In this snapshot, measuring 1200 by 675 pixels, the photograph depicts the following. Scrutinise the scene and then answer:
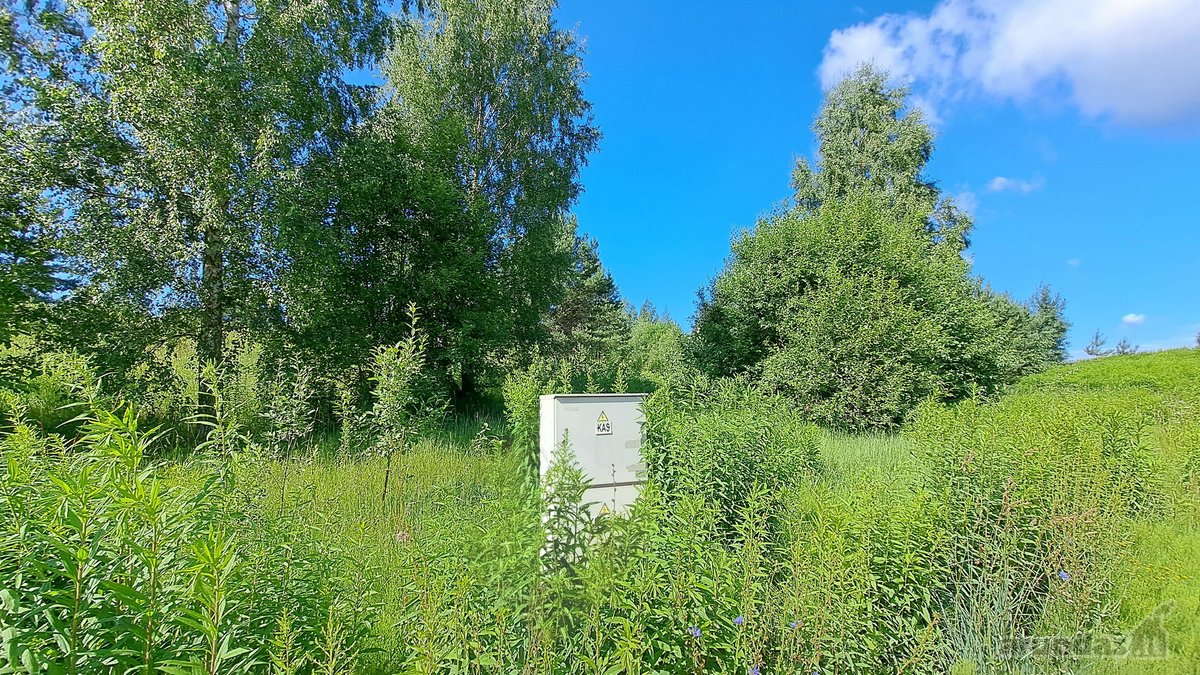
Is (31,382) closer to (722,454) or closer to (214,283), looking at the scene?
(214,283)

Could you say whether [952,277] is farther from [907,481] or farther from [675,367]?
[907,481]

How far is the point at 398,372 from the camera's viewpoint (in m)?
3.56

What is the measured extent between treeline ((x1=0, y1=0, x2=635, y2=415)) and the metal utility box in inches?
216

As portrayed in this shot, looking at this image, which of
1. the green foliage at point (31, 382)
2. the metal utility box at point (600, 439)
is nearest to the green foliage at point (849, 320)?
the metal utility box at point (600, 439)

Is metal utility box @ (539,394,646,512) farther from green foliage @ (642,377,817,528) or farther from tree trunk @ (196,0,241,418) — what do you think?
tree trunk @ (196,0,241,418)

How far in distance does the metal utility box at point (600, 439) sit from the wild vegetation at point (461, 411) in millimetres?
368

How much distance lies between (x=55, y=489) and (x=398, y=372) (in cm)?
197

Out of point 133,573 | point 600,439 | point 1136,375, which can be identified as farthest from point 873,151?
point 133,573

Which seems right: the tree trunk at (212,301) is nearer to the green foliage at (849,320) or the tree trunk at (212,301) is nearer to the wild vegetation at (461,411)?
the wild vegetation at (461,411)

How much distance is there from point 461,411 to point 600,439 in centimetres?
959

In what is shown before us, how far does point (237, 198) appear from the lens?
7.77 m

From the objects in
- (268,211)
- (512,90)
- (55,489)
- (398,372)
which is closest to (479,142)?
(512,90)

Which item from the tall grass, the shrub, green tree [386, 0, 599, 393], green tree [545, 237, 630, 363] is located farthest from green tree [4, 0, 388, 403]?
green tree [545, 237, 630, 363]

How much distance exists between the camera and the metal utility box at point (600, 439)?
2.61 m
